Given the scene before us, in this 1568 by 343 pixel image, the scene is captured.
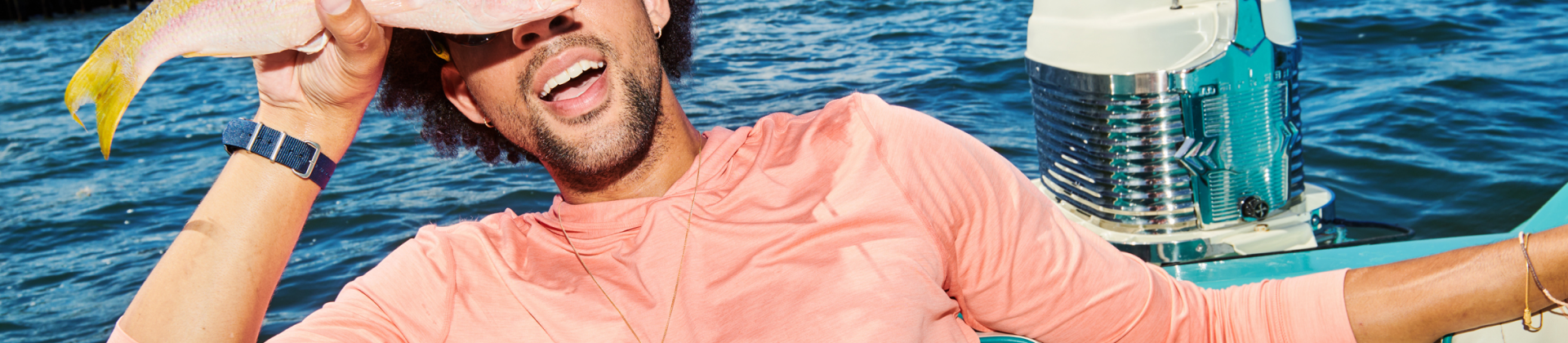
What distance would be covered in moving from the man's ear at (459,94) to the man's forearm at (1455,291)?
1.67m

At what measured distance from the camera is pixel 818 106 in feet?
21.4

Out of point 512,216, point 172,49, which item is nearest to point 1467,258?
point 512,216

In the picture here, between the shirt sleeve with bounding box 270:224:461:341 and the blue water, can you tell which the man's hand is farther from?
the blue water

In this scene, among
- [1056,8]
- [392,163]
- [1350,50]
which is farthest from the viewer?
[1350,50]

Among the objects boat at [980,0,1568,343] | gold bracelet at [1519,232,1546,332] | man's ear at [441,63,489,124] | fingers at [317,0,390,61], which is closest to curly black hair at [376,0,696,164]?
man's ear at [441,63,489,124]

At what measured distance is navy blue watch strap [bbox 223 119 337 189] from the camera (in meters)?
1.69

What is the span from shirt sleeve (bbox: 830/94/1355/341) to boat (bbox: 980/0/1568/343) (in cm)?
43

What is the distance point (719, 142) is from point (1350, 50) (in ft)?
22.4

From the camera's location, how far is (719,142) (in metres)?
1.97

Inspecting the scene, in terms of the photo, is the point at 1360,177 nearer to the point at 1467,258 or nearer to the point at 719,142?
the point at 1467,258

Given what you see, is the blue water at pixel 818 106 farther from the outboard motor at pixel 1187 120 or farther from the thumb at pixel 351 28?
the thumb at pixel 351 28

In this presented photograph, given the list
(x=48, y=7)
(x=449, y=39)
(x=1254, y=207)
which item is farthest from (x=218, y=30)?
(x=48, y=7)

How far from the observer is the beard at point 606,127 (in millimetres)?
1883

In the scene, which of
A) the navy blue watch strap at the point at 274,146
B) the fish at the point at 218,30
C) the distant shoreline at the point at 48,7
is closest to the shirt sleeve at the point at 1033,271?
the fish at the point at 218,30
